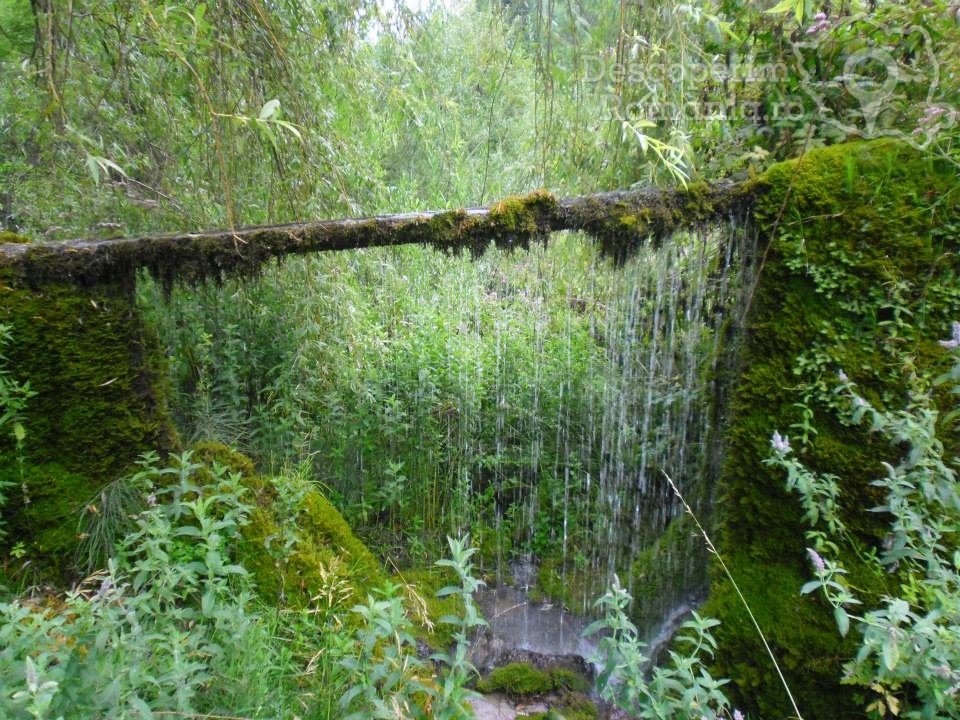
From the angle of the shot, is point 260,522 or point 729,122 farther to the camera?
point 729,122

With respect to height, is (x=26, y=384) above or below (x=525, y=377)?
above

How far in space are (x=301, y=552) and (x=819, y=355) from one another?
8.87 ft

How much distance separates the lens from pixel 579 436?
16.7 ft

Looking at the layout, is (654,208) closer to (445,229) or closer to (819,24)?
(445,229)

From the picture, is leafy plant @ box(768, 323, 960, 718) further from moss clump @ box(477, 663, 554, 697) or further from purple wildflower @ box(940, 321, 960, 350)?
moss clump @ box(477, 663, 554, 697)

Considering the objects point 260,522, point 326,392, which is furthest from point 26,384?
point 326,392

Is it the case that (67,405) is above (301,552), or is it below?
above

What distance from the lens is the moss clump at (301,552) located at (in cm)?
285

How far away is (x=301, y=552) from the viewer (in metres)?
3.05

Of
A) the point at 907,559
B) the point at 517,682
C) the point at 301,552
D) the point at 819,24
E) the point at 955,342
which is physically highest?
the point at 819,24

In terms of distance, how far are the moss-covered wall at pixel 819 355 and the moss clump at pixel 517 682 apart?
1.28 meters

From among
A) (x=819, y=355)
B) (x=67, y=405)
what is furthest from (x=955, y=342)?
(x=67, y=405)

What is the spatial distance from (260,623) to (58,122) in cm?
275

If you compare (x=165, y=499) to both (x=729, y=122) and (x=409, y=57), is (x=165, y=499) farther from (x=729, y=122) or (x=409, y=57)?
(x=729, y=122)
